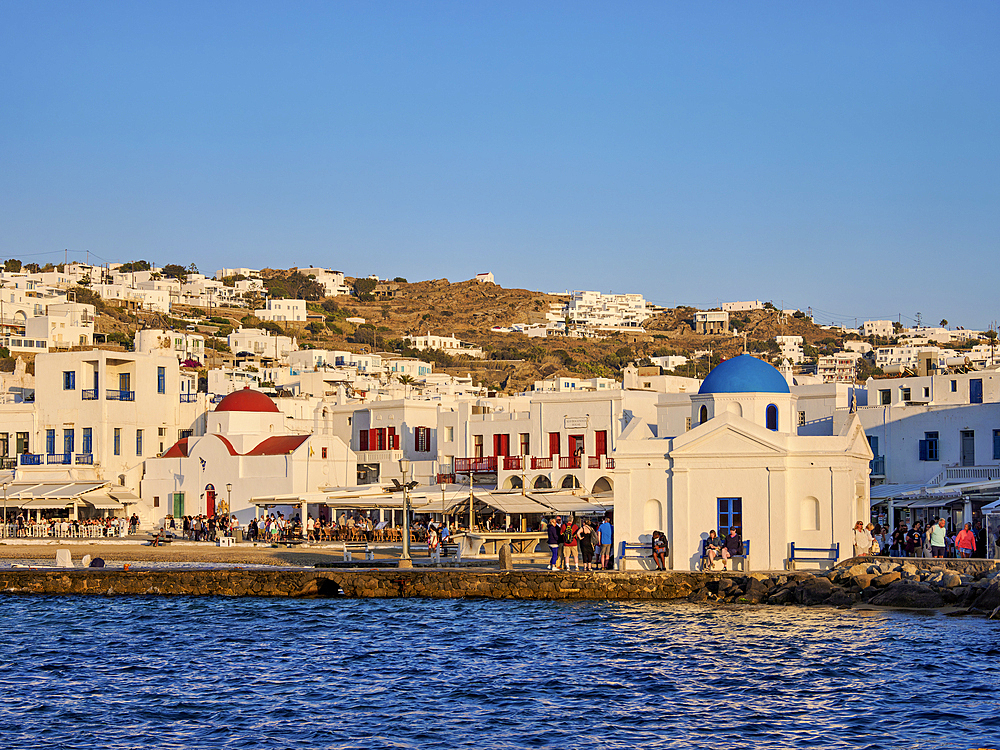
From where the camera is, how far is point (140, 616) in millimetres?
30406

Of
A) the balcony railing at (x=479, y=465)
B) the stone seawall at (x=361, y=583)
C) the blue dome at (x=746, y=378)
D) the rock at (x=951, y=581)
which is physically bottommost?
the stone seawall at (x=361, y=583)

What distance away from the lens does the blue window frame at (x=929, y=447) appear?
45625mm

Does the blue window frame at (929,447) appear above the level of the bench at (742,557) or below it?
above

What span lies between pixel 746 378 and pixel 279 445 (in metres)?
25.6

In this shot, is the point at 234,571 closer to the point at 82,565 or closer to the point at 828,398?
the point at 82,565

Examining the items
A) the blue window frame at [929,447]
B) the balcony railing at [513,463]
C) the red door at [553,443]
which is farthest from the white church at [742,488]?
the red door at [553,443]

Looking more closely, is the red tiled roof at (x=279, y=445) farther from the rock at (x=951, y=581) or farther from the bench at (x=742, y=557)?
the rock at (x=951, y=581)

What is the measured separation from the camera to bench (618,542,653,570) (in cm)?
3108

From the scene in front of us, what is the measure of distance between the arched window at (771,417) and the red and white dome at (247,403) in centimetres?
2902

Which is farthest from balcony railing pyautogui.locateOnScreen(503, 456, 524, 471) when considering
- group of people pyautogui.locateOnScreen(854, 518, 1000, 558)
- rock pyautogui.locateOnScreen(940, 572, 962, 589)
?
rock pyautogui.locateOnScreen(940, 572, 962, 589)

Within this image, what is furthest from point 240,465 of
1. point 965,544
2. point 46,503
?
point 965,544

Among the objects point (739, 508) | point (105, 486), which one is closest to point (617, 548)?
point (739, 508)

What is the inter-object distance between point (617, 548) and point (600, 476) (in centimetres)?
1713

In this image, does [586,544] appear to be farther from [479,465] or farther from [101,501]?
[101,501]
